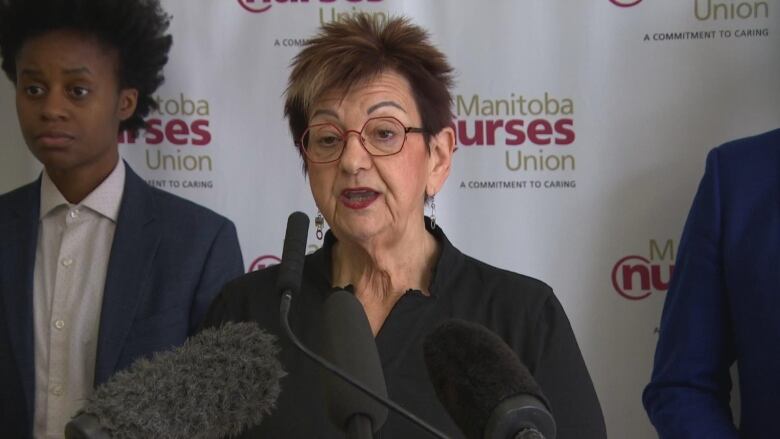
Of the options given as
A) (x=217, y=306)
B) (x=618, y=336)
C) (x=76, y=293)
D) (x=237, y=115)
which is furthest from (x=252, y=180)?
(x=618, y=336)

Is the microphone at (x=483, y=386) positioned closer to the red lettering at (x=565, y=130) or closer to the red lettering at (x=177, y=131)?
the red lettering at (x=565, y=130)

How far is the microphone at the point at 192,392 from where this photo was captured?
81cm

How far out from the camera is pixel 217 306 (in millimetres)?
1641

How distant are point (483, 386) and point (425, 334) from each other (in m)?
0.71

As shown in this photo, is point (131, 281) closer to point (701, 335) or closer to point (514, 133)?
point (514, 133)

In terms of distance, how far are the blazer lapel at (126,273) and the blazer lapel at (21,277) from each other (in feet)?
0.49

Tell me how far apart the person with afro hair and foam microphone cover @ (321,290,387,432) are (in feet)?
3.73

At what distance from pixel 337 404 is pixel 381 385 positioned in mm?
45

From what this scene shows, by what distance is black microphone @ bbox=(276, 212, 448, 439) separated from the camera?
78 cm

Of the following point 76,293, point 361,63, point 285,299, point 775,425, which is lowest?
point 775,425

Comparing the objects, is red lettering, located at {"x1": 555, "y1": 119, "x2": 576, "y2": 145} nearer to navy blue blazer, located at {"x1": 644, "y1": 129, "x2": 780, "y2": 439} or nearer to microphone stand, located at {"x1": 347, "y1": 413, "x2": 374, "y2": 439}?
navy blue blazer, located at {"x1": 644, "y1": 129, "x2": 780, "y2": 439}

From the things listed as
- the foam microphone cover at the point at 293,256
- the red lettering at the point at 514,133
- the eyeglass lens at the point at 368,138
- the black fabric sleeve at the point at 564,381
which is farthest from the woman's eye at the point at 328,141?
the red lettering at the point at 514,133

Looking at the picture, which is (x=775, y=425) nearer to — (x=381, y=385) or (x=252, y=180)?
(x=381, y=385)

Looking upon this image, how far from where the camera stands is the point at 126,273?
1.97 metres
